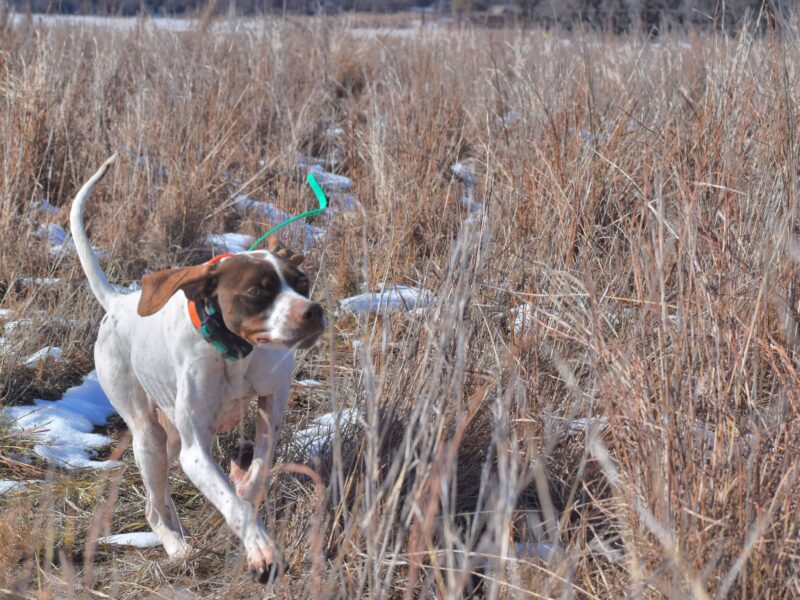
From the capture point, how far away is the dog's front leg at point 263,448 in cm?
227

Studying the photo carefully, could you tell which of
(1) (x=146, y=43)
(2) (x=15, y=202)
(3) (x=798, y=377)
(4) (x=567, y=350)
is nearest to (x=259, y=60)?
(1) (x=146, y=43)

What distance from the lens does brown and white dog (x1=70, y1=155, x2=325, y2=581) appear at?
213 cm

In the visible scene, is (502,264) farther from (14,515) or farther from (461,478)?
(14,515)

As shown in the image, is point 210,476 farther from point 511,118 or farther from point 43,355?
point 511,118

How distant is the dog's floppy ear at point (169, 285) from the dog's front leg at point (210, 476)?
7.6 inches

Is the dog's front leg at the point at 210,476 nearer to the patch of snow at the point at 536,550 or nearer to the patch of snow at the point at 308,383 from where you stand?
the patch of snow at the point at 536,550

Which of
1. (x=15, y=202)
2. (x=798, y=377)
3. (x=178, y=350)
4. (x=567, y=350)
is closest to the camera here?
(x=798, y=377)

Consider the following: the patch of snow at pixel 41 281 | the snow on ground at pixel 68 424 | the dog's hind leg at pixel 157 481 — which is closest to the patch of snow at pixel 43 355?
the snow on ground at pixel 68 424

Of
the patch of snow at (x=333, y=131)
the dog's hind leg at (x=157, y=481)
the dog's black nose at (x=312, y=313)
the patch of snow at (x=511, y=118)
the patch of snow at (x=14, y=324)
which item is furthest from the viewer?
the patch of snow at (x=333, y=131)

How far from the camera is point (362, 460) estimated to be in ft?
7.75

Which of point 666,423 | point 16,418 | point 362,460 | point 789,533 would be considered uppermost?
point 666,423

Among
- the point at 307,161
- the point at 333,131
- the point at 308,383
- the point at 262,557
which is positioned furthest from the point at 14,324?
the point at 333,131

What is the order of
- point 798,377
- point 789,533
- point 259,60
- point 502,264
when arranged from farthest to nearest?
point 259,60, point 502,264, point 798,377, point 789,533

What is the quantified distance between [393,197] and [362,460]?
215 centimetres
